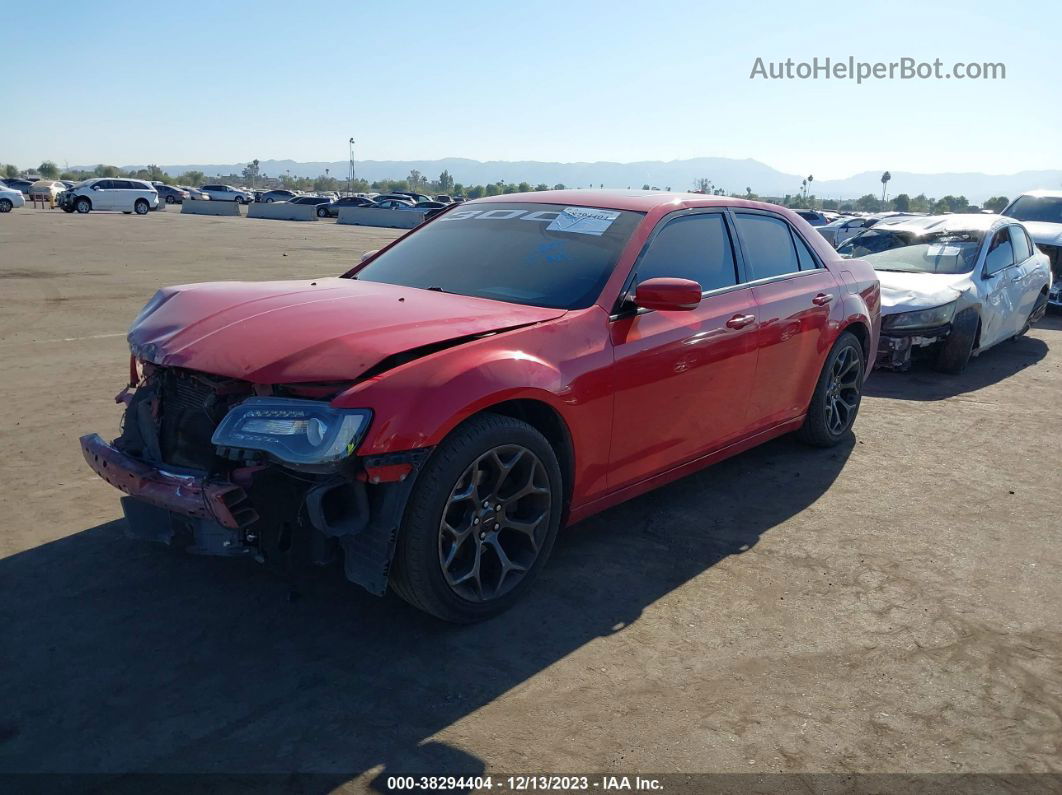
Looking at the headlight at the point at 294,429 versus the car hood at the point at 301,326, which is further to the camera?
the car hood at the point at 301,326

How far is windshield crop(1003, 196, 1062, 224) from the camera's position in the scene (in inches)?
577

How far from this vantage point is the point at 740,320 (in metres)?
4.56

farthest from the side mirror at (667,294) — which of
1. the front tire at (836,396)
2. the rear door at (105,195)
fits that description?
the rear door at (105,195)

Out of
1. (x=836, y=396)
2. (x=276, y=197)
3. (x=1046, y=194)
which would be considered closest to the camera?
(x=836, y=396)

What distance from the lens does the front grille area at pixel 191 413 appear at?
3.26m

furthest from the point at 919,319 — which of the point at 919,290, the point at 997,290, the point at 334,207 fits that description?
the point at 334,207

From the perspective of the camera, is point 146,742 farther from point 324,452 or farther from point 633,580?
point 633,580

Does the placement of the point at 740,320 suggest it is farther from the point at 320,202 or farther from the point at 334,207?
the point at 320,202

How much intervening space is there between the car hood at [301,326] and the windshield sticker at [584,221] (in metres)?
0.68

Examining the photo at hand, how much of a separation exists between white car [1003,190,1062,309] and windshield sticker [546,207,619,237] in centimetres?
1054

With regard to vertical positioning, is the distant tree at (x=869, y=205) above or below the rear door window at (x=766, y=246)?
above

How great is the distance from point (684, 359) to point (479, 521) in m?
1.43

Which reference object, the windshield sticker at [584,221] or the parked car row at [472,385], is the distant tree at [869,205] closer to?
the parked car row at [472,385]

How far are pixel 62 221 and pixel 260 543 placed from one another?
33.1m
